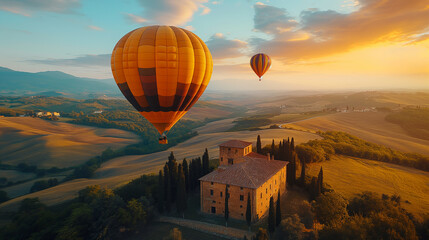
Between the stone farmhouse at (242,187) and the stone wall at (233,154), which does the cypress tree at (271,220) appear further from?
the stone wall at (233,154)

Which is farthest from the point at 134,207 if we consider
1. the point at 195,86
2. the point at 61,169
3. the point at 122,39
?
the point at 61,169

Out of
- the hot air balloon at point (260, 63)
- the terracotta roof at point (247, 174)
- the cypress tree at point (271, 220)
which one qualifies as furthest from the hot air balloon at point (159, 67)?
the hot air balloon at point (260, 63)

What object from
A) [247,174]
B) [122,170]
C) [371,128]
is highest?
[247,174]

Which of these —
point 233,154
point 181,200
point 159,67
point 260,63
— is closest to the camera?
point 159,67

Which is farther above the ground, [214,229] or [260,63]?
[260,63]

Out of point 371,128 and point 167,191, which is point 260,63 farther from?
point 371,128

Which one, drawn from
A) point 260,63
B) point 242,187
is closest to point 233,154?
point 242,187

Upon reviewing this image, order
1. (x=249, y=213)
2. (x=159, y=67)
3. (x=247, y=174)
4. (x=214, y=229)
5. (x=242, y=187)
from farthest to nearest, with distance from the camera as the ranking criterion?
1. (x=247, y=174)
2. (x=242, y=187)
3. (x=214, y=229)
4. (x=249, y=213)
5. (x=159, y=67)

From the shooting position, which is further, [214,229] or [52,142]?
[52,142]
